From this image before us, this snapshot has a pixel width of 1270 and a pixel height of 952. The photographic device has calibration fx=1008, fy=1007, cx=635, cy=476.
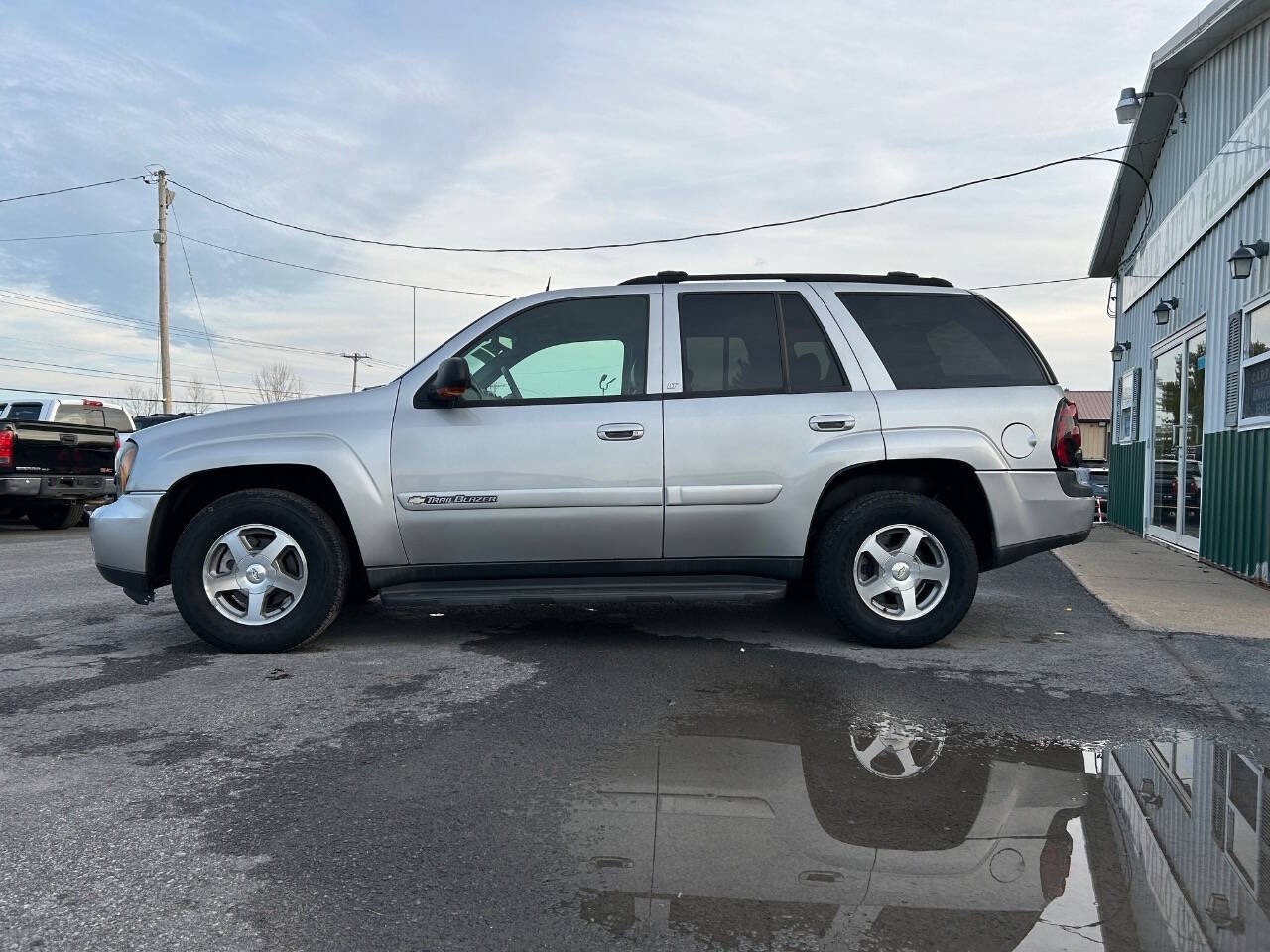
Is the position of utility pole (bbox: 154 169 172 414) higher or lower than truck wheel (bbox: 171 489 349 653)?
higher

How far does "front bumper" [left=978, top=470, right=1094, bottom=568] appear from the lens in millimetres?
5289

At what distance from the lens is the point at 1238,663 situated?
4.96 meters

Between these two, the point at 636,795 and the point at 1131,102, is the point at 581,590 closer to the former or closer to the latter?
the point at 636,795

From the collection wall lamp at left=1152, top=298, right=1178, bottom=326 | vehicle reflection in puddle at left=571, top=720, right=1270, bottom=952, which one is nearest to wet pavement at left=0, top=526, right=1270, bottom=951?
vehicle reflection in puddle at left=571, top=720, right=1270, bottom=952

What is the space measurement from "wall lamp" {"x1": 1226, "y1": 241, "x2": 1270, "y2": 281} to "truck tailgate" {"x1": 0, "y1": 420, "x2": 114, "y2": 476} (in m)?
13.8

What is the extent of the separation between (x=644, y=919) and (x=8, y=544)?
485 inches

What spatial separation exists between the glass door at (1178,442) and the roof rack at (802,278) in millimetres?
6398

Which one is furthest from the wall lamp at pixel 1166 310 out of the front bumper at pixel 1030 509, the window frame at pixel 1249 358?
the front bumper at pixel 1030 509

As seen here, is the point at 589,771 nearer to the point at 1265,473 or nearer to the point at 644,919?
the point at 644,919

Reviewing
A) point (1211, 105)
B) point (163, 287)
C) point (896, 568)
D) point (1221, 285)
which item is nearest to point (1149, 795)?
point (896, 568)

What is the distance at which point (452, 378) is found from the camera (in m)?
4.98

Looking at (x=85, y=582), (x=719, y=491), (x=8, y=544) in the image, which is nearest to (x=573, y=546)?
(x=719, y=491)

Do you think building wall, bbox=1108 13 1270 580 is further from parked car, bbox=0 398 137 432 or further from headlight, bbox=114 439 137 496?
parked car, bbox=0 398 137 432

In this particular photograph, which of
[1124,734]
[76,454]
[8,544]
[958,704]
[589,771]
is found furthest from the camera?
[76,454]
